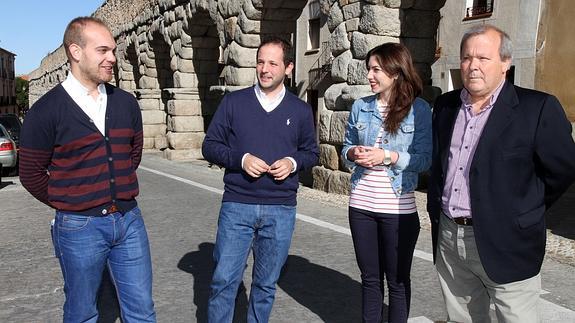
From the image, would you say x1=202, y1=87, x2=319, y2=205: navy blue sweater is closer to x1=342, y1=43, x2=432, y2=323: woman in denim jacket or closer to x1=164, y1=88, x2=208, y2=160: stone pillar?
x1=342, y1=43, x2=432, y2=323: woman in denim jacket

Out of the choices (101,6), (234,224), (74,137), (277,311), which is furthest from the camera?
(101,6)

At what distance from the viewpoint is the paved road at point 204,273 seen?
3752 mm

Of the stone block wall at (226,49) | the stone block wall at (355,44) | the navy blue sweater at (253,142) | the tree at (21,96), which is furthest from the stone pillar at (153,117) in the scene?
the tree at (21,96)

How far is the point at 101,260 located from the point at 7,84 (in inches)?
3152

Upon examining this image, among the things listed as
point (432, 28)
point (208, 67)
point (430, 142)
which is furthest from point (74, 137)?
point (208, 67)

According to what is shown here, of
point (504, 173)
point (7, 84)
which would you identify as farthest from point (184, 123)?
point (7, 84)

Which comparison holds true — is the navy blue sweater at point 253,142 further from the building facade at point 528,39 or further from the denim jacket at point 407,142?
the building facade at point 528,39

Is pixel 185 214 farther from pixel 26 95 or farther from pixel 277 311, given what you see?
pixel 26 95

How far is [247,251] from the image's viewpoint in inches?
119

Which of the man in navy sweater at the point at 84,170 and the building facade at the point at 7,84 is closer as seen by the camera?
the man in navy sweater at the point at 84,170

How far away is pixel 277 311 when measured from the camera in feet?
12.3

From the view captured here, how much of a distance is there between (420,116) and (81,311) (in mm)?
2023

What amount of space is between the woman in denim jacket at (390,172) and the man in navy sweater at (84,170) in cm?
→ 126

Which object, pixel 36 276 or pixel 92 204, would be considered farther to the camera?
pixel 36 276
